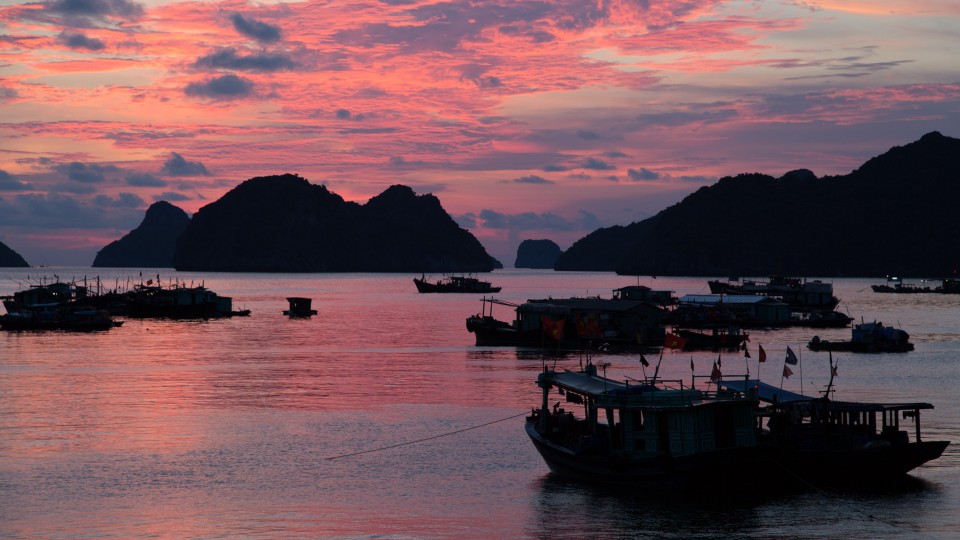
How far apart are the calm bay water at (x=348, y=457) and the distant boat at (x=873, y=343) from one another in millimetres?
4869

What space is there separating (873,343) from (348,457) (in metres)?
71.5

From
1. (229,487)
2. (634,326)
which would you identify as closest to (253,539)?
(229,487)

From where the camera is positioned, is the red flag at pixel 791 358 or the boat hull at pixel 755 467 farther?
the red flag at pixel 791 358

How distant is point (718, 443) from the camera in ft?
132

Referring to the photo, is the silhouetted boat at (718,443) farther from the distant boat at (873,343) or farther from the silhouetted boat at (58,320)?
the silhouetted boat at (58,320)

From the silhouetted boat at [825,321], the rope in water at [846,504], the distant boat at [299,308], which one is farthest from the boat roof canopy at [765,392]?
the distant boat at [299,308]

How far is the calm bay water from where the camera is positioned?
37188 millimetres

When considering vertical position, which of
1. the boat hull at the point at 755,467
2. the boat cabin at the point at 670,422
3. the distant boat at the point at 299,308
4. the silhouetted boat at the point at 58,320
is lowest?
the boat hull at the point at 755,467

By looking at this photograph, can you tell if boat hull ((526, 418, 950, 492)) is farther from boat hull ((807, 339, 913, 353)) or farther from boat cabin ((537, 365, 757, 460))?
boat hull ((807, 339, 913, 353))

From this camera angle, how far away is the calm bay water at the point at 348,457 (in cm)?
3719

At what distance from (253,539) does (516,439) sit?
20.8 meters

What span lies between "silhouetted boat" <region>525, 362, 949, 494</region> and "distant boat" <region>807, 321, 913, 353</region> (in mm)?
63646

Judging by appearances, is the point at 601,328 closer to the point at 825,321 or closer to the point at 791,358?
the point at 825,321

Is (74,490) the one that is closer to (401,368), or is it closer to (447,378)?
(447,378)
